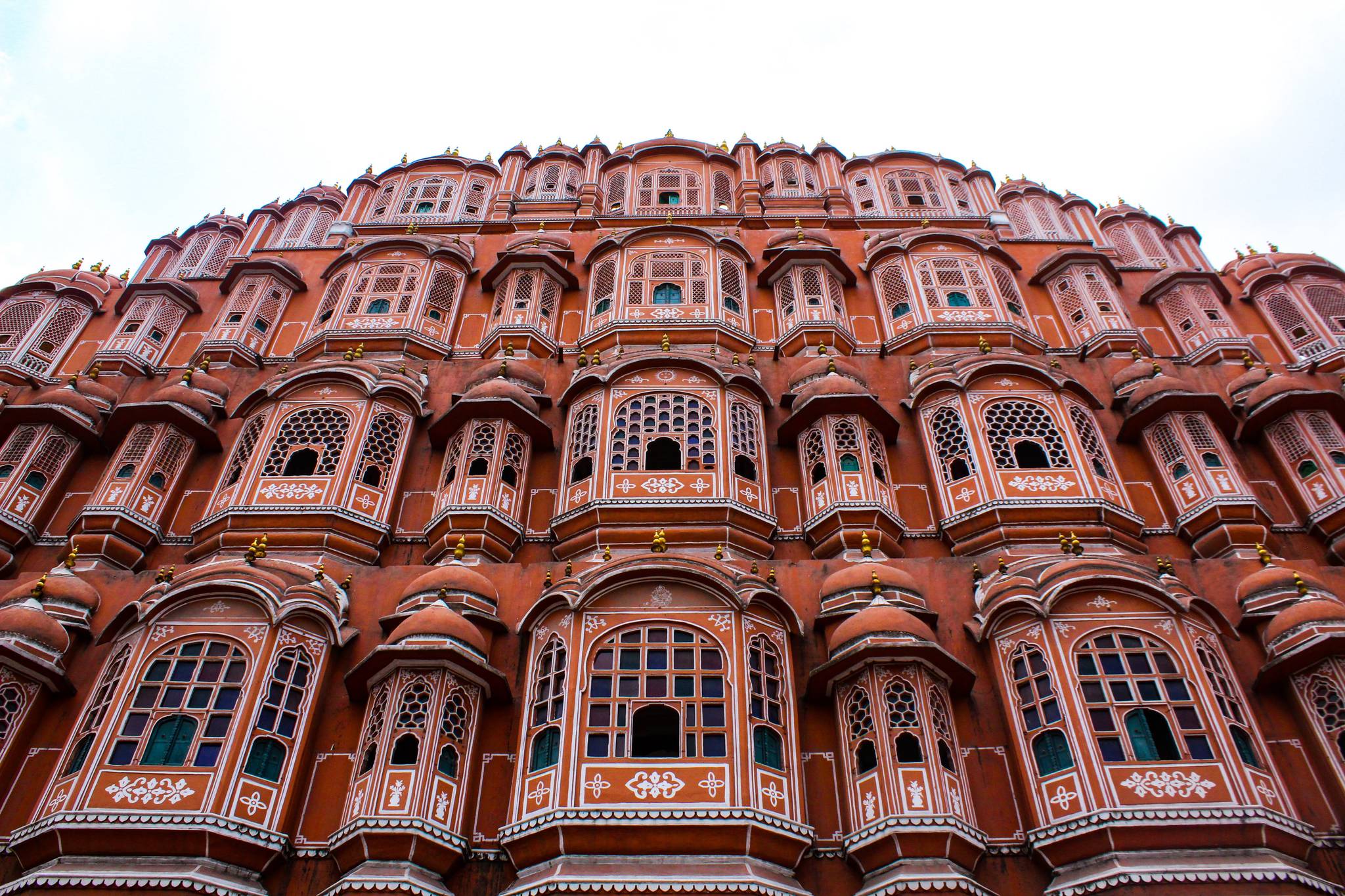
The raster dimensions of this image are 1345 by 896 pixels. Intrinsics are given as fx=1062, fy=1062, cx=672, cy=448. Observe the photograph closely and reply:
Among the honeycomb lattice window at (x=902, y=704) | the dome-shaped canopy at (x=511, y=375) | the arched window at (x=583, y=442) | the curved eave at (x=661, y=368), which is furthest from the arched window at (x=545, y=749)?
the dome-shaped canopy at (x=511, y=375)

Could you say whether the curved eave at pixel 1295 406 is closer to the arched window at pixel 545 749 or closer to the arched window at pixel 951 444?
the arched window at pixel 951 444

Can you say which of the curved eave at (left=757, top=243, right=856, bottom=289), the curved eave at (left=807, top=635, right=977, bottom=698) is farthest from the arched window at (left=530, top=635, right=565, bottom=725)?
the curved eave at (left=757, top=243, right=856, bottom=289)

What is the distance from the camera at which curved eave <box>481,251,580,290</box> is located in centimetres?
2519

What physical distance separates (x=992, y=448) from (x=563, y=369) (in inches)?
357

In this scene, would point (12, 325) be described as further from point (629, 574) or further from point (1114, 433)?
point (1114, 433)

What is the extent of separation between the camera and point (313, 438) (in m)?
19.7

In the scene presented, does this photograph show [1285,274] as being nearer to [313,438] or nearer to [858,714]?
[858,714]

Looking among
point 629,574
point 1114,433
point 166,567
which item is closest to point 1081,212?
point 1114,433

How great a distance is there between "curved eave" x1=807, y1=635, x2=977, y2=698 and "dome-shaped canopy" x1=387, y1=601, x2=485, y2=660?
190 inches

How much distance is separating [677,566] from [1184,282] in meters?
16.2

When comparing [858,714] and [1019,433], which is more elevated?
[1019,433]

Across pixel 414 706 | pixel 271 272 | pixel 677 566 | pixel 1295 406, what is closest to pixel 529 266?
pixel 271 272

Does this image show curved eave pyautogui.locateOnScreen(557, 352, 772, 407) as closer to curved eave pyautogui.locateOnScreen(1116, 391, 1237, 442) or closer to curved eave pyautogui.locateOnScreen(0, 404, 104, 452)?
curved eave pyautogui.locateOnScreen(1116, 391, 1237, 442)

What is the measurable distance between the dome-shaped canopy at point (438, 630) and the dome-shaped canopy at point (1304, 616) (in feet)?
36.7
